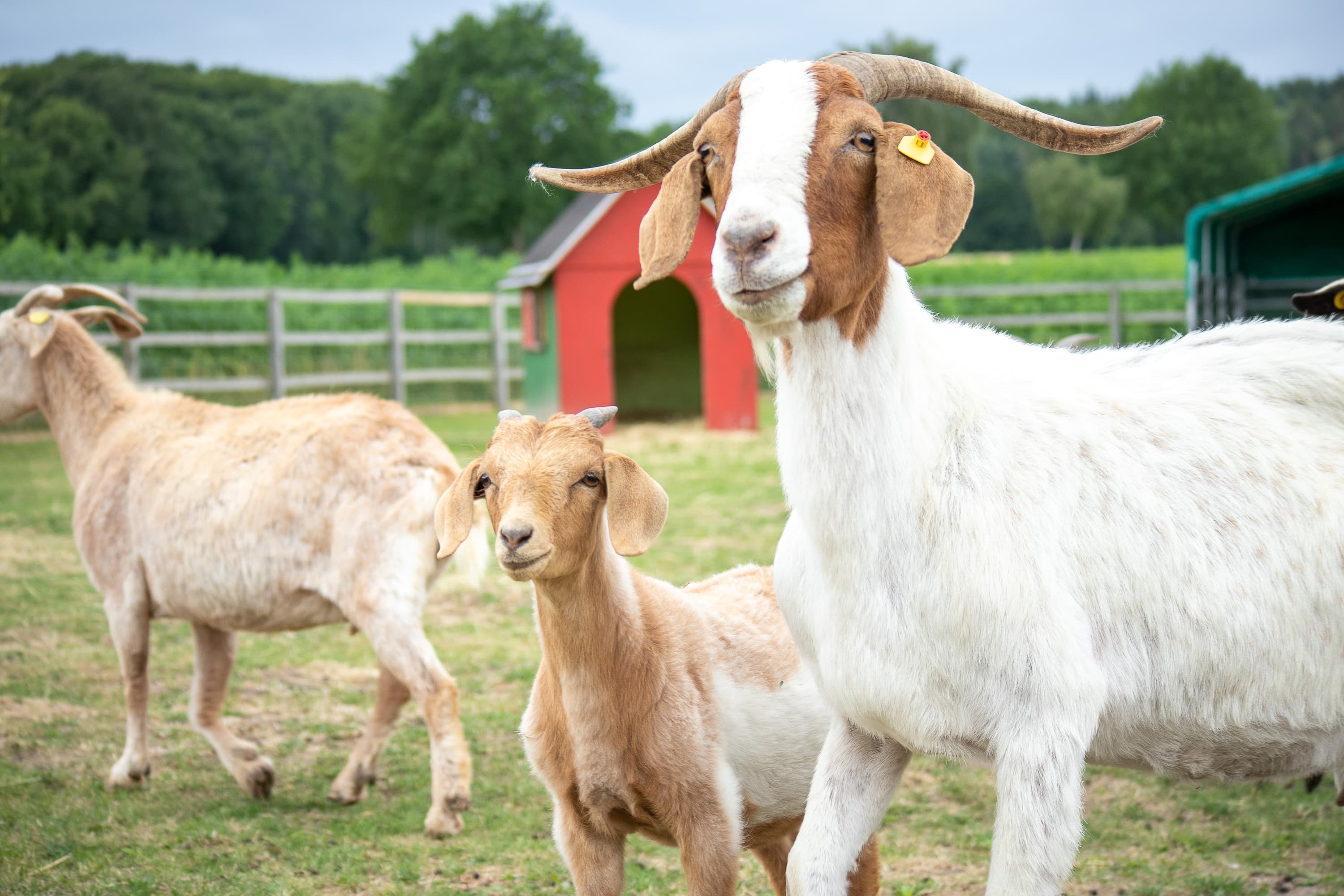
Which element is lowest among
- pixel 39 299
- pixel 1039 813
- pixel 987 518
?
pixel 1039 813

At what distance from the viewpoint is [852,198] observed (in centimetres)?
245

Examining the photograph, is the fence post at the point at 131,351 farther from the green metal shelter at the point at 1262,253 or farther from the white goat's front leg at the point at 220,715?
the green metal shelter at the point at 1262,253

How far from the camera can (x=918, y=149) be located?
2.38 metres

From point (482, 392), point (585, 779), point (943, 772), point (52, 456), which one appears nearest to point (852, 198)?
point (585, 779)

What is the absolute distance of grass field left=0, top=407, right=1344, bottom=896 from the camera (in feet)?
13.8

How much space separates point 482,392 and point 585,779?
70.6 feet

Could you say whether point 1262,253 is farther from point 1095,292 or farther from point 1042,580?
point 1095,292

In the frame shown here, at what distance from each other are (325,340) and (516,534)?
1760 centimetres

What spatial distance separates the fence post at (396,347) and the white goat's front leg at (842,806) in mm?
18108

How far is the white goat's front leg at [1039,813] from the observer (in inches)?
96.4

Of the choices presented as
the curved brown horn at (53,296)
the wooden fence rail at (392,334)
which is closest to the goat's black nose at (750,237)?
the curved brown horn at (53,296)

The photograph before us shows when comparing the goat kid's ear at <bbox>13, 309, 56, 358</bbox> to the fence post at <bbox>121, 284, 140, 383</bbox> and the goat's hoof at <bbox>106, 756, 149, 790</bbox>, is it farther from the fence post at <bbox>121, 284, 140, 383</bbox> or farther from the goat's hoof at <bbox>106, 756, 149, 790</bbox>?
the fence post at <bbox>121, 284, 140, 383</bbox>

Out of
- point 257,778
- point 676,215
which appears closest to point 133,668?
point 257,778

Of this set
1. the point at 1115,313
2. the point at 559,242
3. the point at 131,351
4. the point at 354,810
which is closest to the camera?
the point at 354,810
